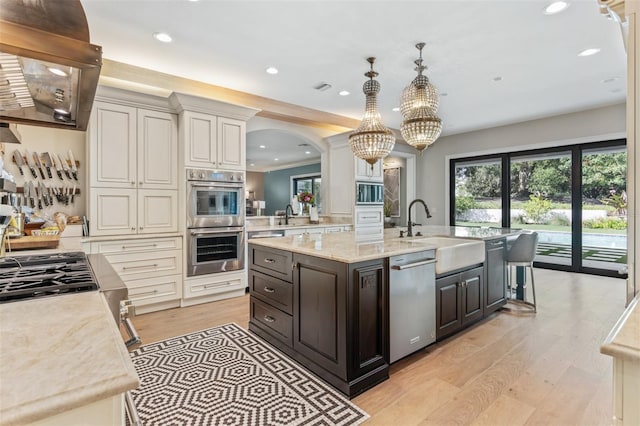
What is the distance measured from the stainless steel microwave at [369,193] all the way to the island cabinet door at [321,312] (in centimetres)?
333

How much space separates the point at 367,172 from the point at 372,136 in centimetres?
250

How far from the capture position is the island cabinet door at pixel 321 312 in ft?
6.59

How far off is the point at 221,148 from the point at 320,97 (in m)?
1.66

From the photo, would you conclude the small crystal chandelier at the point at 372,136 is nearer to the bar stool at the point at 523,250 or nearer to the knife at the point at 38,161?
the bar stool at the point at 523,250

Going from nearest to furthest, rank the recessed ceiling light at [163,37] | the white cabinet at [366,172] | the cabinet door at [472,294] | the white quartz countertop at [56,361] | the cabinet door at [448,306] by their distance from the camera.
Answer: the white quartz countertop at [56,361] → the cabinet door at [448,306] → the cabinet door at [472,294] → the recessed ceiling light at [163,37] → the white cabinet at [366,172]

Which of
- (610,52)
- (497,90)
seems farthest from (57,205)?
(610,52)

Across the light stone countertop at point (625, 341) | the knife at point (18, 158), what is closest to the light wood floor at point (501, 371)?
the light stone countertop at point (625, 341)

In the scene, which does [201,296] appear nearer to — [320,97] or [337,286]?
[337,286]

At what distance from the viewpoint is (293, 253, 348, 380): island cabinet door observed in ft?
6.59

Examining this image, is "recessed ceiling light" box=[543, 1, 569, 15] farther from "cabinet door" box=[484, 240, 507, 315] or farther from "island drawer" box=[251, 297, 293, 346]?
"island drawer" box=[251, 297, 293, 346]

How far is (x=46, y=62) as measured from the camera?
42.1 inches

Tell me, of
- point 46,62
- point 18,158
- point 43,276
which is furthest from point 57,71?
→ point 18,158

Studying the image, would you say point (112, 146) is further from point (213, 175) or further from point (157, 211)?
point (213, 175)

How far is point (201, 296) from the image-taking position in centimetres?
385
